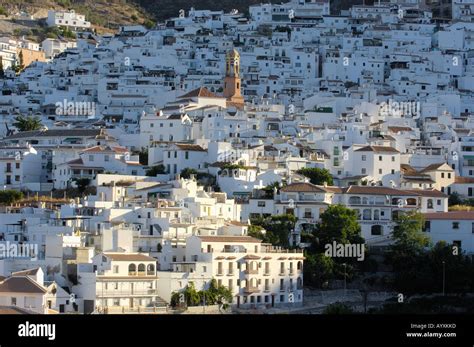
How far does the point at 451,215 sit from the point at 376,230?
209cm

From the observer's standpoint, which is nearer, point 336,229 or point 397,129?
point 336,229

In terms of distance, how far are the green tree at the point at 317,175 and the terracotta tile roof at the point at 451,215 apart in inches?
172

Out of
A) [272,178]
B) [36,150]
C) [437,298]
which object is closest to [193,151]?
[272,178]

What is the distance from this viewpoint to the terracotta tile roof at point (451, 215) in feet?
119

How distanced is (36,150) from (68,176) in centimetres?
350

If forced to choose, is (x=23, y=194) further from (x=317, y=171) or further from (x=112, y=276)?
(x=112, y=276)

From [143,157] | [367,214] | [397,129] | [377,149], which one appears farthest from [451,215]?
[397,129]

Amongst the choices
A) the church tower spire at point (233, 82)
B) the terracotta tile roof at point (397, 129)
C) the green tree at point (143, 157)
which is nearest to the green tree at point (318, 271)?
the green tree at point (143, 157)

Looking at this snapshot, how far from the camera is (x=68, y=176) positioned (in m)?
41.9

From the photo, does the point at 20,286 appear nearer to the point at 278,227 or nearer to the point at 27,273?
the point at 27,273

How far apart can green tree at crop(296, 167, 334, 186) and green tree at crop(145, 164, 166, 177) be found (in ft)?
13.2

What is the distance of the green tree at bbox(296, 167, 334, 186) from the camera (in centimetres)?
4116

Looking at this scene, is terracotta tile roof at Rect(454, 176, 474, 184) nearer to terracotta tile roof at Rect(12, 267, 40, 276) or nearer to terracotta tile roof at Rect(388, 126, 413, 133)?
terracotta tile roof at Rect(388, 126, 413, 133)

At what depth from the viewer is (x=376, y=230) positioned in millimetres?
37688
